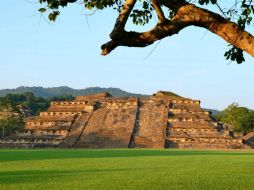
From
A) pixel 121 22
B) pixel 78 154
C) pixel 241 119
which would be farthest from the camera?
pixel 241 119

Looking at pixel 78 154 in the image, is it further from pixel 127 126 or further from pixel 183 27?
pixel 127 126

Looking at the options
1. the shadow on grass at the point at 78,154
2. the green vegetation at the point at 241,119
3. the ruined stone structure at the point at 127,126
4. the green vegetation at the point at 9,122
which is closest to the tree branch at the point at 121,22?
the shadow on grass at the point at 78,154

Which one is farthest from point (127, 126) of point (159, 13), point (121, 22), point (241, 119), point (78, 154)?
point (121, 22)

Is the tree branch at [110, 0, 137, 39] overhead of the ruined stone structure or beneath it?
overhead

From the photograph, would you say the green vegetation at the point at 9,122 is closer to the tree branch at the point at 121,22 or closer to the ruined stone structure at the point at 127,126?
the ruined stone structure at the point at 127,126

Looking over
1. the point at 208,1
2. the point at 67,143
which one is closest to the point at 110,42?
the point at 208,1

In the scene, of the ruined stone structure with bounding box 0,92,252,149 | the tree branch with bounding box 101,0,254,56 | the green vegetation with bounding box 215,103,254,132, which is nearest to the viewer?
the tree branch with bounding box 101,0,254,56

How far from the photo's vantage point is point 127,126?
53.9 metres

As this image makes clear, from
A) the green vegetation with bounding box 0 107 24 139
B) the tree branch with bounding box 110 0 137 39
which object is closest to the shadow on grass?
the tree branch with bounding box 110 0 137 39

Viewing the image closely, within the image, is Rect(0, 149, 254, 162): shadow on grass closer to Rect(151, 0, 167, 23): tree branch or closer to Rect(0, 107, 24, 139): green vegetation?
Rect(151, 0, 167, 23): tree branch

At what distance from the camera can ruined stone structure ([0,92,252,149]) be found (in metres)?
49.4

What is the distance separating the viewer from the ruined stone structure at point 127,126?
49375 mm

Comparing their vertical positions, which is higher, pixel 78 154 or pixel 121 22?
pixel 121 22

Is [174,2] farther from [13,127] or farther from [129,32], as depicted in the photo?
[13,127]
